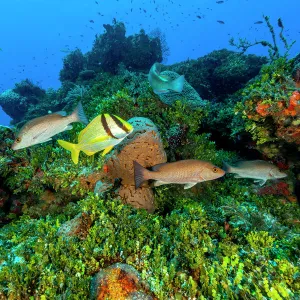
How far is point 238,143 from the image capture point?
6840 millimetres

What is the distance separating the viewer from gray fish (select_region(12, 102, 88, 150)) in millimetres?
3311

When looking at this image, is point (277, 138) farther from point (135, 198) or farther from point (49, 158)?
point (49, 158)

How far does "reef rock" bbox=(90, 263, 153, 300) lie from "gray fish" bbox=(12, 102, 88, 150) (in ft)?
6.39

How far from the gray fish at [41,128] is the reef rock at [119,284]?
6.39 feet

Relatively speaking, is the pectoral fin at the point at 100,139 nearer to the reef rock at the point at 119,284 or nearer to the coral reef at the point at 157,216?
the coral reef at the point at 157,216

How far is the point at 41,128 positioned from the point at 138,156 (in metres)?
1.68

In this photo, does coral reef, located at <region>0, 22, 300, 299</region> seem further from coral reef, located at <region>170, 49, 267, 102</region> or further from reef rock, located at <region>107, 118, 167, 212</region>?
coral reef, located at <region>170, 49, 267, 102</region>

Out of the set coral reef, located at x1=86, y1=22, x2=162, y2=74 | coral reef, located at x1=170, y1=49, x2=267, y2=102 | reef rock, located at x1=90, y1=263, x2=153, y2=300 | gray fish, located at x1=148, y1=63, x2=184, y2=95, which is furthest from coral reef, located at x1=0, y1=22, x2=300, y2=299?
coral reef, located at x1=86, y1=22, x2=162, y2=74

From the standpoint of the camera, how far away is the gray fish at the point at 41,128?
3311 millimetres

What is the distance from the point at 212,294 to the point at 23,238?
2851mm

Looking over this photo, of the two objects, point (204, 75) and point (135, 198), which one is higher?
point (204, 75)

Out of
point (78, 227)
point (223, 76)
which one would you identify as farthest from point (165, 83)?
point (223, 76)

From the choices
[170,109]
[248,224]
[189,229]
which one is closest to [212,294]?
[189,229]

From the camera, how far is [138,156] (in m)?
4.32
